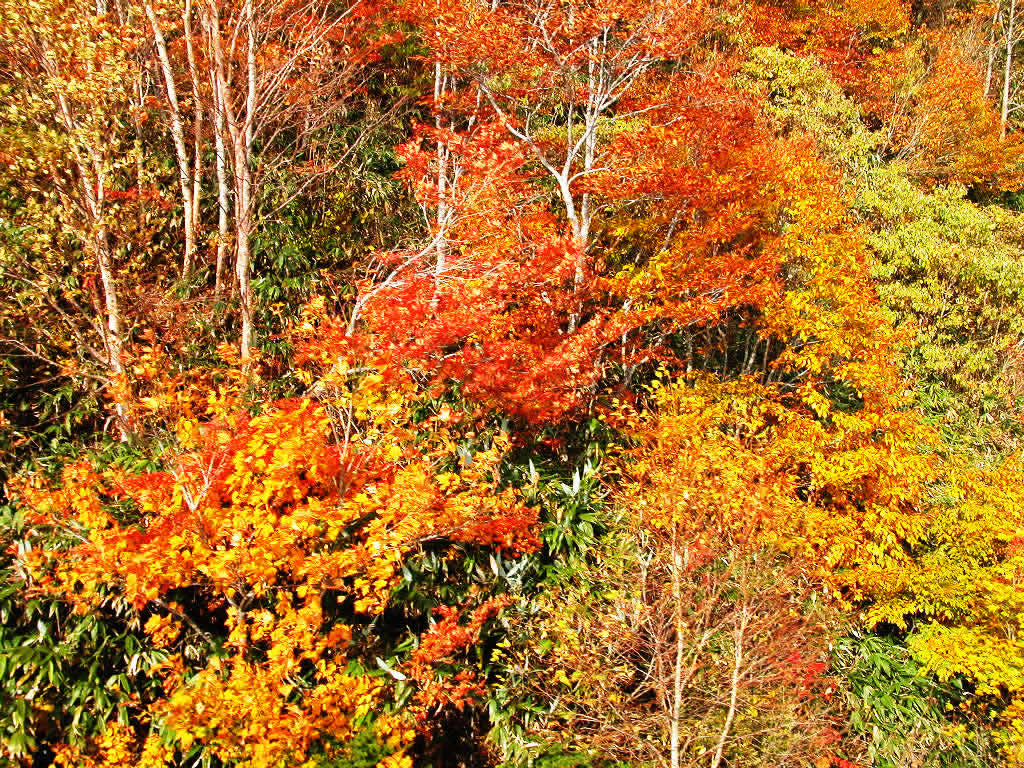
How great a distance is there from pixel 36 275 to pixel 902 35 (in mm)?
30708

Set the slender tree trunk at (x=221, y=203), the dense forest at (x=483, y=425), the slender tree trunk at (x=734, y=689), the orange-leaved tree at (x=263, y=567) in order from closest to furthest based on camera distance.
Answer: the orange-leaved tree at (x=263, y=567)
the slender tree trunk at (x=734, y=689)
the dense forest at (x=483, y=425)
the slender tree trunk at (x=221, y=203)

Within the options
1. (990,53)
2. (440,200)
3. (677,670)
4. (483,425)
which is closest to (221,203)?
(440,200)

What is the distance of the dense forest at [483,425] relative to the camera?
7156 mm

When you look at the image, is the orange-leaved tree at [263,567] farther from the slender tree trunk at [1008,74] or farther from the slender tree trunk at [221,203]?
the slender tree trunk at [1008,74]

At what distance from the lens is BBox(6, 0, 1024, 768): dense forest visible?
716 centimetres

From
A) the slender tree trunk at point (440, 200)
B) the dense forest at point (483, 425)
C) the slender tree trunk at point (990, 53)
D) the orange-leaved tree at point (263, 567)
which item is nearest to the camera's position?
the orange-leaved tree at point (263, 567)

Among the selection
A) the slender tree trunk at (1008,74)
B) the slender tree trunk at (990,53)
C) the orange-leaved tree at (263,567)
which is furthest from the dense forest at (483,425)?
the slender tree trunk at (990,53)

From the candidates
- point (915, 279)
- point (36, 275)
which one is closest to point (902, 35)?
point (915, 279)

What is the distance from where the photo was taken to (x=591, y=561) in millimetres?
9422

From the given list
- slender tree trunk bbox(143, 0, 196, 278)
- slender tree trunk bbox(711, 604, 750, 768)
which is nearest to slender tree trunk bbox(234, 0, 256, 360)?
slender tree trunk bbox(143, 0, 196, 278)

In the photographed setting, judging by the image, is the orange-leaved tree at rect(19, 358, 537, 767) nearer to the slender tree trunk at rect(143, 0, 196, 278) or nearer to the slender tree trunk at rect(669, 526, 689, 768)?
the slender tree trunk at rect(669, 526, 689, 768)

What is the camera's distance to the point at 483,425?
10.7 m

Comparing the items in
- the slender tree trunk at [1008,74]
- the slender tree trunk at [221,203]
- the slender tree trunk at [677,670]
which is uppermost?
the slender tree trunk at [1008,74]

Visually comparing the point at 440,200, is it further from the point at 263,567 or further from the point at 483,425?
the point at 263,567
